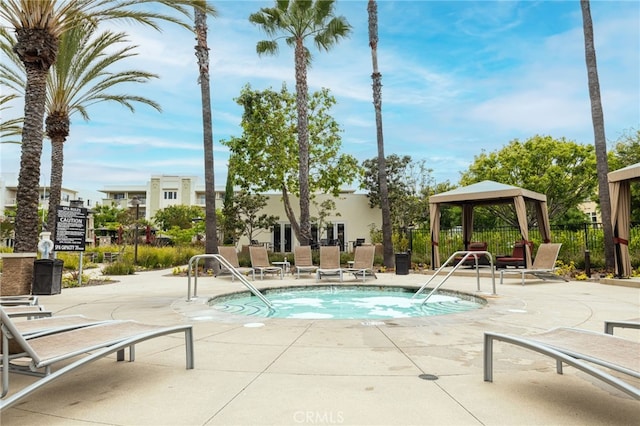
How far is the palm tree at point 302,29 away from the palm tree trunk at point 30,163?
8.53 metres

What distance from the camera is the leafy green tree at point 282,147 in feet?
68.5

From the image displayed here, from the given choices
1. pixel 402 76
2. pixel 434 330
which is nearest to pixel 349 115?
pixel 402 76

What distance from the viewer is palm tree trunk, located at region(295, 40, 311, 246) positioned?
49.4ft

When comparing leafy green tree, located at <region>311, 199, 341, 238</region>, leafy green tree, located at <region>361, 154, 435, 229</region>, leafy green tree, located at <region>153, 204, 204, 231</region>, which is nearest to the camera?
leafy green tree, located at <region>311, 199, 341, 238</region>

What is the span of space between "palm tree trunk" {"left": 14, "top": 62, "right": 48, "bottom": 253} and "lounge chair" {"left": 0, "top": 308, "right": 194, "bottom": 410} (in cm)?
783

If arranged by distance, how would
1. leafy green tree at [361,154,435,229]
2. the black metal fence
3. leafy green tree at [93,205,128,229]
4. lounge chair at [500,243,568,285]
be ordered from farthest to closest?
leafy green tree at [93,205,128,229]
leafy green tree at [361,154,435,229]
the black metal fence
lounge chair at [500,243,568,285]

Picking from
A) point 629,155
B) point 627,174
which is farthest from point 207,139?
point 629,155

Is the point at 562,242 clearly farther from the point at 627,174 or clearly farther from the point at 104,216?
the point at 104,216

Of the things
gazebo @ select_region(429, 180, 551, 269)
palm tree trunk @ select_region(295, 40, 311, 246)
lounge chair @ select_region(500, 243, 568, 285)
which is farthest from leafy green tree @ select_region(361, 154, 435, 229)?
lounge chair @ select_region(500, 243, 568, 285)

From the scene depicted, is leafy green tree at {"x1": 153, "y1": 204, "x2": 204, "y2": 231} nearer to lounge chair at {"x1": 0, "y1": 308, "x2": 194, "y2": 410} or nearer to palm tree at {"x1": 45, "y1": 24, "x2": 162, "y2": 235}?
palm tree at {"x1": 45, "y1": 24, "x2": 162, "y2": 235}

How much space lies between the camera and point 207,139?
13.8m

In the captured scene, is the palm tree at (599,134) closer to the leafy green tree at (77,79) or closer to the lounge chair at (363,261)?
the lounge chair at (363,261)

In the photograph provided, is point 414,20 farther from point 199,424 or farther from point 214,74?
point 199,424

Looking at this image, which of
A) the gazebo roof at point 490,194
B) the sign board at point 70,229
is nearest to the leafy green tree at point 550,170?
the gazebo roof at point 490,194
